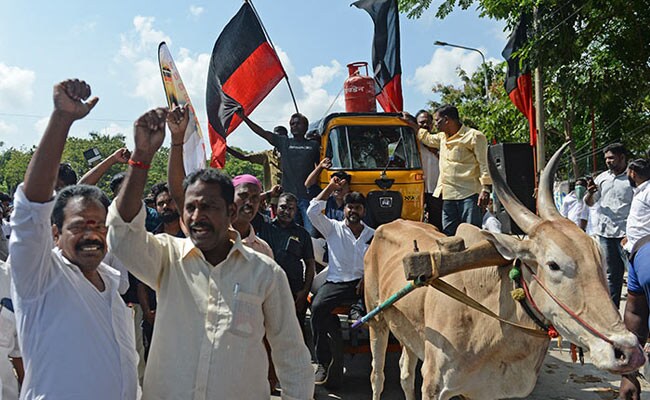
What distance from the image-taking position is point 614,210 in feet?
23.7

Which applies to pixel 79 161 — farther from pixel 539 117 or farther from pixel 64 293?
pixel 64 293

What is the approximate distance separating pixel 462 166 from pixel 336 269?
185cm

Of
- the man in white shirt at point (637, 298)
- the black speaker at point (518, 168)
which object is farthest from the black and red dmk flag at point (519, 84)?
the man in white shirt at point (637, 298)

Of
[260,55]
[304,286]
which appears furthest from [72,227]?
[260,55]

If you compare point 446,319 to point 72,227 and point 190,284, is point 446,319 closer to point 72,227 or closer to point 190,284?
point 190,284

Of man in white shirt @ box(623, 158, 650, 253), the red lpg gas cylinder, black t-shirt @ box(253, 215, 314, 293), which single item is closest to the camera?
black t-shirt @ box(253, 215, 314, 293)

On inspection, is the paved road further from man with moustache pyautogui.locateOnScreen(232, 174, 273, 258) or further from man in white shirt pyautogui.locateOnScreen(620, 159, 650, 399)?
man with moustache pyautogui.locateOnScreen(232, 174, 273, 258)

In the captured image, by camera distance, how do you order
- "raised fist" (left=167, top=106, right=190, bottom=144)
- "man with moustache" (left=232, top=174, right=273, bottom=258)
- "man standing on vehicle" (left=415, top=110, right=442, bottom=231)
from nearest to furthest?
"raised fist" (left=167, top=106, right=190, bottom=144) < "man with moustache" (left=232, top=174, right=273, bottom=258) < "man standing on vehicle" (left=415, top=110, right=442, bottom=231)

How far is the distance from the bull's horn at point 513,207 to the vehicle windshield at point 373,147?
452 centimetres

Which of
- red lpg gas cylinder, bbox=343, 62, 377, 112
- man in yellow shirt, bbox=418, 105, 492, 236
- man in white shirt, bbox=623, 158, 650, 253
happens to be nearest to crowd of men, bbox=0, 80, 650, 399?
man in yellow shirt, bbox=418, 105, 492, 236

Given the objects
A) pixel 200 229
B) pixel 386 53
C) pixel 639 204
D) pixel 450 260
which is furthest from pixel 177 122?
pixel 386 53

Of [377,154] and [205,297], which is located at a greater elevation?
[377,154]

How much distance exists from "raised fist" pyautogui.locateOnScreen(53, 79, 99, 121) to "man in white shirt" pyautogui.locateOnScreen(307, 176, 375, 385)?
3690 mm

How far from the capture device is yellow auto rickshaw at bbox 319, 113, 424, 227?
7742 millimetres
